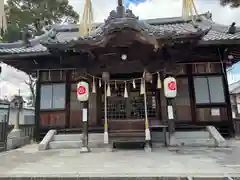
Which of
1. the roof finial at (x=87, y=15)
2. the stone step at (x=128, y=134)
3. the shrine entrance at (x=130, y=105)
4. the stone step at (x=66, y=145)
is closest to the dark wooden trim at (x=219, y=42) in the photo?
the shrine entrance at (x=130, y=105)

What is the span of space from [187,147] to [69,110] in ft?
17.9

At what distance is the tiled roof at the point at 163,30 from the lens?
26.2 feet

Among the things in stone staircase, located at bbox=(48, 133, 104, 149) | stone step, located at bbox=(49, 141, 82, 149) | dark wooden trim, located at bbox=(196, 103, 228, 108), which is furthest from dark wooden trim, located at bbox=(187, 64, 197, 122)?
stone step, located at bbox=(49, 141, 82, 149)

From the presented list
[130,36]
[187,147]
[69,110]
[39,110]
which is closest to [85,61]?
[130,36]

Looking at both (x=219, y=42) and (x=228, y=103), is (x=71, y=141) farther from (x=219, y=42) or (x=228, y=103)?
(x=219, y=42)

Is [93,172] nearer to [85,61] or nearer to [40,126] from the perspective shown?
[85,61]

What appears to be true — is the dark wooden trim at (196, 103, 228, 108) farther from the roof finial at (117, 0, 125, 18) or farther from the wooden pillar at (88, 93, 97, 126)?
the roof finial at (117, 0, 125, 18)

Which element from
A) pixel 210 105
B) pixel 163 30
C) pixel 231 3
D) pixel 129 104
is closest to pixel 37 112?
pixel 129 104

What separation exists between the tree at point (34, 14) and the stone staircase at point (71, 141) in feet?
35.7

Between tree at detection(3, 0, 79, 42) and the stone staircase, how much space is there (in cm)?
1089

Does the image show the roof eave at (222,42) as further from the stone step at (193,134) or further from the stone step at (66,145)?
the stone step at (66,145)

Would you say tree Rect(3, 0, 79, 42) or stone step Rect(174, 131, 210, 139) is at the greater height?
tree Rect(3, 0, 79, 42)

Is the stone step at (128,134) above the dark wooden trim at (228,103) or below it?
below

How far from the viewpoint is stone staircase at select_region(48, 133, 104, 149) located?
793 centimetres
